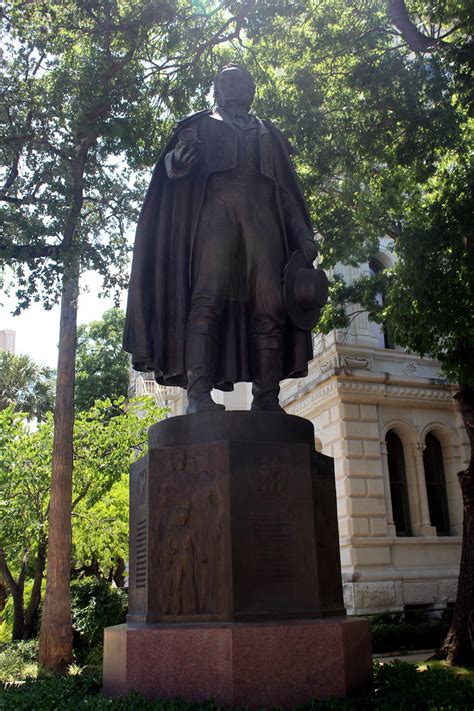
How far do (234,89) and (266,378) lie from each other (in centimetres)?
266

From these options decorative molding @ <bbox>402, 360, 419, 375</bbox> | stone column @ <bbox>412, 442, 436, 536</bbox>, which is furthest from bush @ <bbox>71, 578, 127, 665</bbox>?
decorative molding @ <bbox>402, 360, 419, 375</bbox>

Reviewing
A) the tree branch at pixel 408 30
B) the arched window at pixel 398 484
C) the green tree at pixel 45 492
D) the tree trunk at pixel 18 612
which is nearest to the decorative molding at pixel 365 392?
the arched window at pixel 398 484

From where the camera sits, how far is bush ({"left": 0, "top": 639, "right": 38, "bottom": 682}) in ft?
45.9

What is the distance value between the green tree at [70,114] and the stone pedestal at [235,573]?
9.58 metres

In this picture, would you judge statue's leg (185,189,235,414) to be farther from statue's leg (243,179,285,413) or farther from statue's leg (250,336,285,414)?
statue's leg (250,336,285,414)

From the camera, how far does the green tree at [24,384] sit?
1409 inches

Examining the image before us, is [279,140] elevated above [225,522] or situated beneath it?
elevated above

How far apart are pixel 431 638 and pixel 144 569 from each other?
13385mm

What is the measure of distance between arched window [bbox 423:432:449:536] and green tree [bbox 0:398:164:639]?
851 centimetres

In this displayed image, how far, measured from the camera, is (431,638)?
16.5 meters

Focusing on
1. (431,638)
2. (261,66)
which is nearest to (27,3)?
(261,66)

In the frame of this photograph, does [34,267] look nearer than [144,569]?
No

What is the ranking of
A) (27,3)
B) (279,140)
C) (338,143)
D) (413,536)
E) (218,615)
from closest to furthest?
(218,615) < (279,140) < (27,3) < (338,143) < (413,536)

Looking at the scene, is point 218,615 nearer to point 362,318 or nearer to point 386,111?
point 386,111
